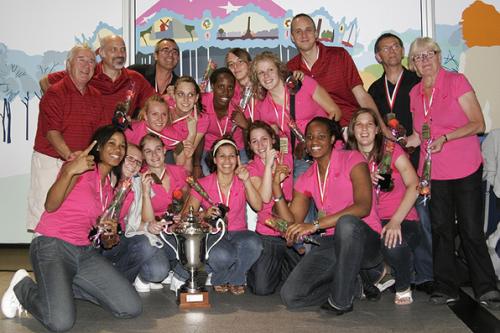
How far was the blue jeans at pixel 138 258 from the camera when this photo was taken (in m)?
4.53

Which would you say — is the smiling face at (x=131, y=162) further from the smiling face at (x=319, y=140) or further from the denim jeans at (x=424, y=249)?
the denim jeans at (x=424, y=249)

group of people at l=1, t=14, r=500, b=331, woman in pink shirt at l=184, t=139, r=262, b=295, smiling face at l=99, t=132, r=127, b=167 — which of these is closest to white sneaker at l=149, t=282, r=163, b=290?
group of people at l=1, t=14, r=500, b=331

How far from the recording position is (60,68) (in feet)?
21.5

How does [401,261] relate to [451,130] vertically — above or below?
below

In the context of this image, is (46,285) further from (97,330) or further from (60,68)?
(60,68)

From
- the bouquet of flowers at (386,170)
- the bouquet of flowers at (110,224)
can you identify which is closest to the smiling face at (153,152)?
the bouquet of flowers at (110,224)

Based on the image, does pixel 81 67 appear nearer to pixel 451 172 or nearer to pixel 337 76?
pixel 337 76

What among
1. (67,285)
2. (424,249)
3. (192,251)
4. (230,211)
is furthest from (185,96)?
(424,249)

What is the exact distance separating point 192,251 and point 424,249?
1616 mm

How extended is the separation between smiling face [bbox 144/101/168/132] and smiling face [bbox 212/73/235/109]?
1.38 ft

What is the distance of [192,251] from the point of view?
14.2 ft

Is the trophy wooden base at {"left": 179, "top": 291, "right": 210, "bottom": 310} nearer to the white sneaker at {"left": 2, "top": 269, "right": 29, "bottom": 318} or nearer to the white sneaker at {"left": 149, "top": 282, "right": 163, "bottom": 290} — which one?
the white sneaker at {"left": 149, "top": 282, "right": 163, "bottom": 290}

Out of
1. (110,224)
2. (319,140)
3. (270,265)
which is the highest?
(319,140)

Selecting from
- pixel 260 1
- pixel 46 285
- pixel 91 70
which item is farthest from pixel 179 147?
pixel 260 1
